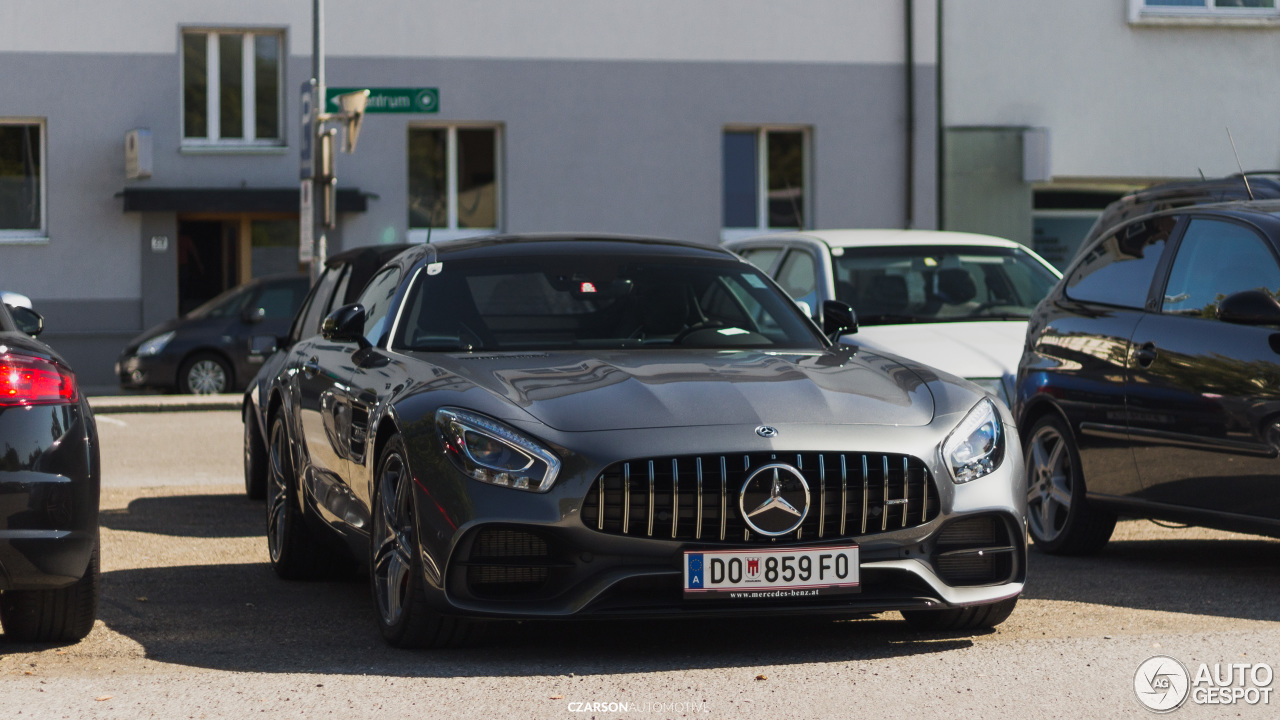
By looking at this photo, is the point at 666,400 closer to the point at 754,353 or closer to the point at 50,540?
the point at 754,353

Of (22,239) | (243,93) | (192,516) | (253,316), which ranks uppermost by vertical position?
(243,93)

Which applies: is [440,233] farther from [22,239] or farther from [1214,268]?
[1214,268]

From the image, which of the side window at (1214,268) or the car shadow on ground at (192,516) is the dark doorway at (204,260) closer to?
the car shadow on ground at (192,516)

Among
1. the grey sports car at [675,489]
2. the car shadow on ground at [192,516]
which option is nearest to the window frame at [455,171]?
the car shadow on ground at [192,516]

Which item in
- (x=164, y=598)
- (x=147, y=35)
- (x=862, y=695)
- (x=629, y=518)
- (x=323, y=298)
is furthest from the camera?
(x=147, y=35)

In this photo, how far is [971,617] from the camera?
5816mm

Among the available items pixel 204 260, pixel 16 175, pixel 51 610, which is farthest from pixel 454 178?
pixel 51 610

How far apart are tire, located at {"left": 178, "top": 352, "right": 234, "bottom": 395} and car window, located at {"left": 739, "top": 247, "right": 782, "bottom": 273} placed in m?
9.79

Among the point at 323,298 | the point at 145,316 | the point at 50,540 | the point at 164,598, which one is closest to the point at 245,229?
the point at 145,316

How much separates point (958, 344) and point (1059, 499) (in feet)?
6.94

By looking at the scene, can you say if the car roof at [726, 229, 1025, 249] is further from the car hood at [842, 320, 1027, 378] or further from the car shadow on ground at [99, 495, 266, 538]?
the car shadow on ground at [99, 495, 266, 538]

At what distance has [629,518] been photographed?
5.27 m

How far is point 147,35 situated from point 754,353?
1909 cm

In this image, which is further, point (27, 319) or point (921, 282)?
point (921, 282)
